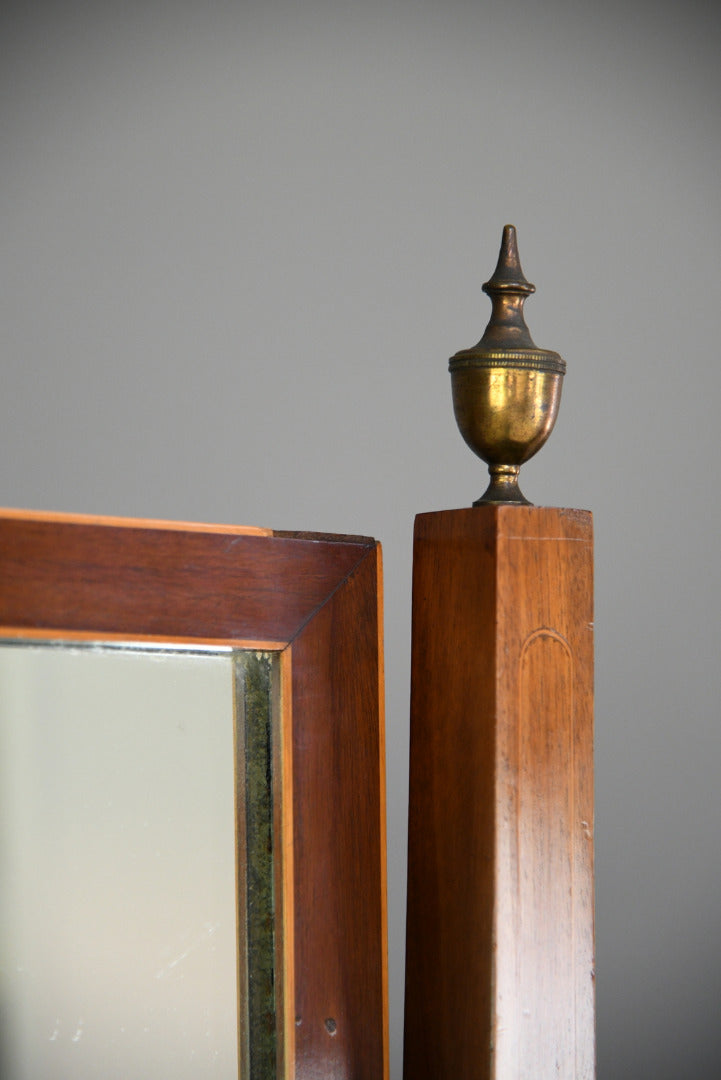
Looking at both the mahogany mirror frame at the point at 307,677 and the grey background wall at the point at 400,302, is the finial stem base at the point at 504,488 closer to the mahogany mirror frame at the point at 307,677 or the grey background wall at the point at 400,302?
the mahogany mirror frame at the point at 307,677

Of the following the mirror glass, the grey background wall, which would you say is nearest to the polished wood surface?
the mirror glass

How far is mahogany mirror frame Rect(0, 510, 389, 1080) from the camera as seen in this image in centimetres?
75

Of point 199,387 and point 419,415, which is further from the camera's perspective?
point 419,415

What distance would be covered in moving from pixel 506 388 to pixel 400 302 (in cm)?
73

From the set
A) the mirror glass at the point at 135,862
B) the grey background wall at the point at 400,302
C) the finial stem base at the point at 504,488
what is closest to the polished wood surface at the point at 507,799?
the finial stem base at the point at 504,488

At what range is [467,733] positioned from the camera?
0.88 meters

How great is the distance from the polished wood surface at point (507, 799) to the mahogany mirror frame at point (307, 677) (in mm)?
70

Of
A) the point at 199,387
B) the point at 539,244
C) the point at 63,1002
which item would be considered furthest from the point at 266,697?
the point at 539,244

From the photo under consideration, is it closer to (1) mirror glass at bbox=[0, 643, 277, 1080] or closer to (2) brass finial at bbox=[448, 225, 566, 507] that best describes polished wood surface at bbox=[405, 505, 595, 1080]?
(2) brass finial at bbox=[448, 225, 566, 507]

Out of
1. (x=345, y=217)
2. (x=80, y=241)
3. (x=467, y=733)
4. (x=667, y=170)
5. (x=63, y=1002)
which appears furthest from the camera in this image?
(x=667, y=170)

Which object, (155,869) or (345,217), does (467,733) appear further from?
(345,217)

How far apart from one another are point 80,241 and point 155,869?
2.90 feet

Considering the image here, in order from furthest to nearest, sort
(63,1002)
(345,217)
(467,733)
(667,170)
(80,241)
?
(667,170) < (345,217) < (80,241) < (467,733) < (63,1002)

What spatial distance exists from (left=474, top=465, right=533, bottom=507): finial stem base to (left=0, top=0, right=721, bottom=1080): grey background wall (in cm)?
61
